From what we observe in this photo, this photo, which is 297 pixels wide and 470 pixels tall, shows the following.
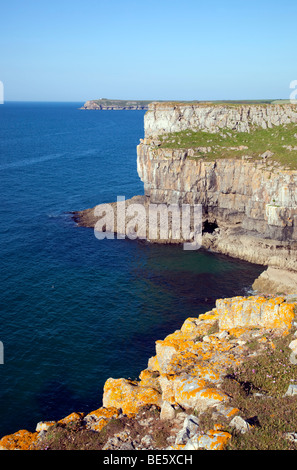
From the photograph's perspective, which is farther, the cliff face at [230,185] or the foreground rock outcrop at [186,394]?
the cliff face at [230,185]

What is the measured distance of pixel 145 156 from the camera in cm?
7731

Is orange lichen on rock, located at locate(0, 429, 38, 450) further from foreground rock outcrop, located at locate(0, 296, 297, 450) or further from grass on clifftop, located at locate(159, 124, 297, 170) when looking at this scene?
grass on clifftop, located at locate(159, 124, 297, 170)

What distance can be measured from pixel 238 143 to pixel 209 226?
17.5 metres

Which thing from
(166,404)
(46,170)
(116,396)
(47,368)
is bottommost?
(47,368)

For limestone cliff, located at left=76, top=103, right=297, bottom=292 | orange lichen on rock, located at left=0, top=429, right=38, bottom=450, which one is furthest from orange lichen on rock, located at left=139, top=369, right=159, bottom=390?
limestone cliff, located at left=76, top=103, right=297, bottom=292

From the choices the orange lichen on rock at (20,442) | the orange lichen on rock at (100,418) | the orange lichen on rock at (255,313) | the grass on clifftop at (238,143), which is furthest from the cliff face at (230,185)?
the orange lichen on rock at (20,442)

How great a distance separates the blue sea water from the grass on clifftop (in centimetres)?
2029

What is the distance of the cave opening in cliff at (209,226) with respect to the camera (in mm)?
73550

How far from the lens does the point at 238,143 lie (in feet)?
251

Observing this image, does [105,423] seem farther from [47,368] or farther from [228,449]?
[47,368]

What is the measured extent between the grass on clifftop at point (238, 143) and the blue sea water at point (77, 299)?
20289 mm

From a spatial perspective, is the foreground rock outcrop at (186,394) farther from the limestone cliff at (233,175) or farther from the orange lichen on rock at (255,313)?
the limestone cliff at (233,175)
